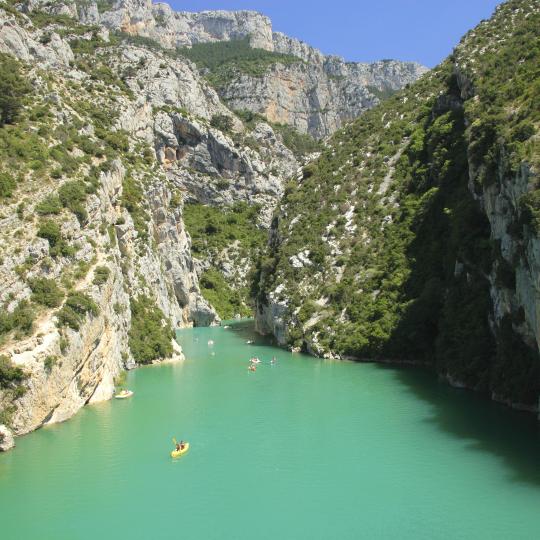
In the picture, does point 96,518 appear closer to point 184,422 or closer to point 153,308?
point 184,422

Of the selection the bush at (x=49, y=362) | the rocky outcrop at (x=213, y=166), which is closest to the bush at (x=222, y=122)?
the rocky outcrop at (x=213, y=166)

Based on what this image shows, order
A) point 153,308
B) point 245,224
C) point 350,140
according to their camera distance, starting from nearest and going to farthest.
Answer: point 153,308
point 350,140
point 245,224

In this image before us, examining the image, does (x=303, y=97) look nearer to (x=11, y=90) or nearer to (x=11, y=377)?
(x=11, y=90)

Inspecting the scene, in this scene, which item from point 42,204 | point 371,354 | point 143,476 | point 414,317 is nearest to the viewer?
point 143,476

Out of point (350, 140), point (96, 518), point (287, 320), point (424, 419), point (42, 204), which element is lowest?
point (96, 518)

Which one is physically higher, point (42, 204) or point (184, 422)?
point (42, 204)

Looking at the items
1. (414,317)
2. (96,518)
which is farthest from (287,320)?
(96,518)

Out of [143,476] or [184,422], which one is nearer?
[143,476]

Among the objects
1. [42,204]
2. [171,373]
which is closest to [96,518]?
[42,204]
